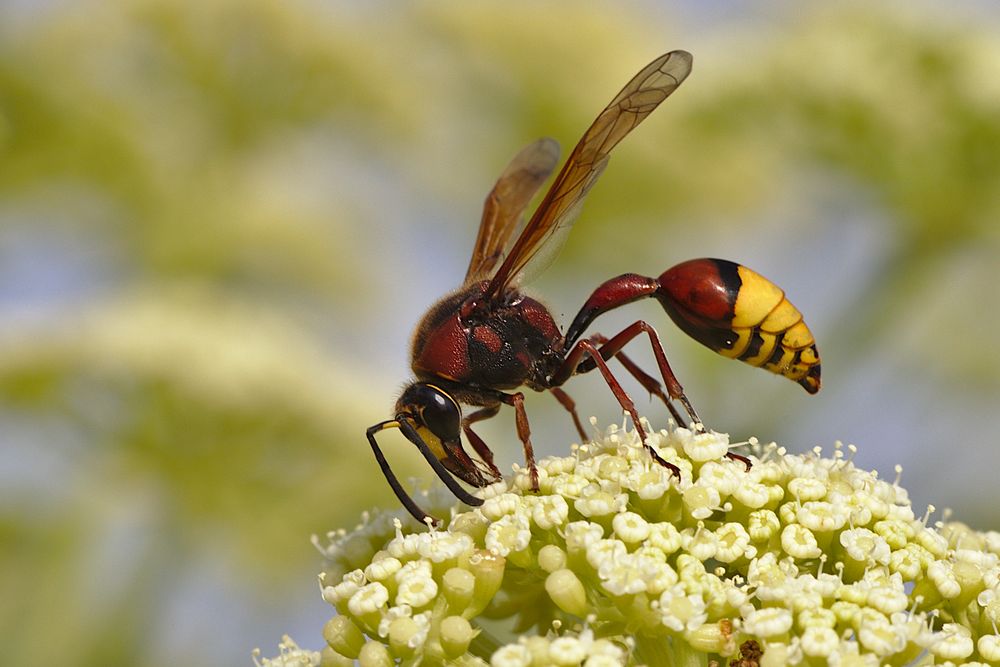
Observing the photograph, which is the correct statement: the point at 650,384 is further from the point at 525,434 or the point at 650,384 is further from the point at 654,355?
the point at 525,434

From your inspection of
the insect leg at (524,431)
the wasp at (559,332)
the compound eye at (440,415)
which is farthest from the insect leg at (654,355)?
the compound eye at (440,415)

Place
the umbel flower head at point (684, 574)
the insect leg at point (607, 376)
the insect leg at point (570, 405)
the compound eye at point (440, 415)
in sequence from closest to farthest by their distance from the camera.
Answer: the umbel flower head at point (684, 574) → the insect leg at point (607, 376) → the compound eye at point (440, 415) → the insect leg at point (570, 405)

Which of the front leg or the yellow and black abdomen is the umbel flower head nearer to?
the front leg

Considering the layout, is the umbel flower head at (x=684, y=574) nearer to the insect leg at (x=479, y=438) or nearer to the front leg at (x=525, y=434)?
the front leg at (x=525, y=434)

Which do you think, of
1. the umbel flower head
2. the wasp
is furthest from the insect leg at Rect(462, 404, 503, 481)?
the umbel flower head

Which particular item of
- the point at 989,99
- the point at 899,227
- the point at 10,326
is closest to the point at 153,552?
the point at 10,326

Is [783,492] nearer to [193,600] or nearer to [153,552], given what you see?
[153,552]
